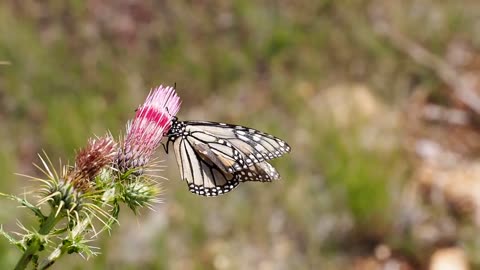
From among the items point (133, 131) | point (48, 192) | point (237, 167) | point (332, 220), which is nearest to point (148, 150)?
point (133, 131)

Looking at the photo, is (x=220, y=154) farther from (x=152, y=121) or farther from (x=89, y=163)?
(x=89, y=163)

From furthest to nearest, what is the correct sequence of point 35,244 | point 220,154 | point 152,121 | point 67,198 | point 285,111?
point 285,111 → point 220,154 → point 152,121 → point 67,198 → point 35,244

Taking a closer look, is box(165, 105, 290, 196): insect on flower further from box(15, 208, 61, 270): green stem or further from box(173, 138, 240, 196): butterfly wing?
box(15, 208, 61, 270): green stem

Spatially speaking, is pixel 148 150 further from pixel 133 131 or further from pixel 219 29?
pixel 219 29

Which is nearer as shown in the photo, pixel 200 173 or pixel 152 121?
pixel 152 121

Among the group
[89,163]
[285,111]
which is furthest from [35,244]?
[285,111]

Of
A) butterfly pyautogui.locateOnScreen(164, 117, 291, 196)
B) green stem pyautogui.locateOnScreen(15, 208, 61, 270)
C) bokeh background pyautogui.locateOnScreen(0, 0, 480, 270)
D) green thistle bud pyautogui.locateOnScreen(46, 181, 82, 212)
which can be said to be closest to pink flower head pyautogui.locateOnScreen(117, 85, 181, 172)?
green thistle bud pyautogui.locateOnScreen(46, 181, 82, 212)

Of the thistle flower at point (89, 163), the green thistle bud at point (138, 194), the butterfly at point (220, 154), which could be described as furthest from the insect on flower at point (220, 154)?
the thistle flower at point (89, 163)

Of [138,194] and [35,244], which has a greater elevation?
[138,194]
